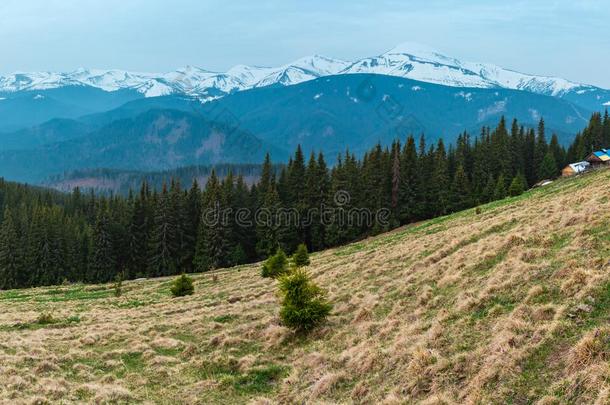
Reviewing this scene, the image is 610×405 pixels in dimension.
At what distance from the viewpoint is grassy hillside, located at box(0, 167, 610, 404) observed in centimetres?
1138

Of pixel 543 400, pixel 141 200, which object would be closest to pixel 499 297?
pixel 543 400

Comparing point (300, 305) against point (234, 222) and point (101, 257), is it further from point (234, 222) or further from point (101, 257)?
point (101, 257)

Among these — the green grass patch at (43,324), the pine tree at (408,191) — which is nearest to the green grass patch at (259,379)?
the green grass patch at (43,324)

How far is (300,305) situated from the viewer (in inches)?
795

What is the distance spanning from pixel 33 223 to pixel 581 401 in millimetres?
90545

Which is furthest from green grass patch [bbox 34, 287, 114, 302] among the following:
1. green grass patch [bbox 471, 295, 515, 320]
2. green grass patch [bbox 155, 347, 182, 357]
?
green grass patch [bbox 471, 295, 515, 320]

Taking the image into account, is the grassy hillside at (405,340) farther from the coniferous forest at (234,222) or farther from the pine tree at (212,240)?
the coniferous forest at (234,222)

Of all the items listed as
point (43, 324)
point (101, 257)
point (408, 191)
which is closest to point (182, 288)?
point (43, 324)

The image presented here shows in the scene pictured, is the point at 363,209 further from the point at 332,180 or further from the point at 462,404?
the point at 462,404

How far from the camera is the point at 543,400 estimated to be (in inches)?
379

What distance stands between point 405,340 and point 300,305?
619 centimetres

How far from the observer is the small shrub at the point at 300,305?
19777mm

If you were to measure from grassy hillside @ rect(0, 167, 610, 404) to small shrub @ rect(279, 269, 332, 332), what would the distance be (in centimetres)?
63

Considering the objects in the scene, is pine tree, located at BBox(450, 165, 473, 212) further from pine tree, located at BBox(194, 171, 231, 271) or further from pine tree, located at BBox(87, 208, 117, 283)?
pine tree, located at BBox(87, 208, 117, 283)
